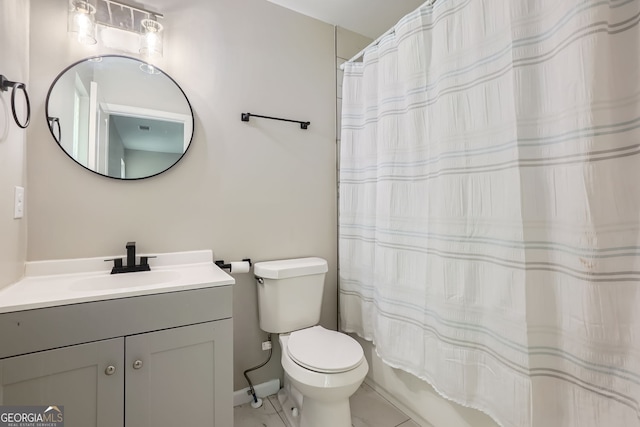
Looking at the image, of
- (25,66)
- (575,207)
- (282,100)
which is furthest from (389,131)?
(25,66)

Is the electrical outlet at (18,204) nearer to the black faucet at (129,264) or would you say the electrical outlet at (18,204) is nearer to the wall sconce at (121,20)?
the black faucet at (129,264)

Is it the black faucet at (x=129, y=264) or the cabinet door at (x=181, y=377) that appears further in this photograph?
the black faucet at (x=129, y=264)

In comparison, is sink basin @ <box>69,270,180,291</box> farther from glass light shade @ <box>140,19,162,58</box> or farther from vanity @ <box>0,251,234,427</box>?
glass light shade @ <box>140,19,162,58</box>

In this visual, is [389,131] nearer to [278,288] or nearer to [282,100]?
[282,100]

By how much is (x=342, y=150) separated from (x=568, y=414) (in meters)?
1.58

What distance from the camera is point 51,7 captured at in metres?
1.27

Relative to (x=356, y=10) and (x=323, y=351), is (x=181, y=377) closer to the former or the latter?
(x=323, y=351)

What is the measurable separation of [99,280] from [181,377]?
0.59m

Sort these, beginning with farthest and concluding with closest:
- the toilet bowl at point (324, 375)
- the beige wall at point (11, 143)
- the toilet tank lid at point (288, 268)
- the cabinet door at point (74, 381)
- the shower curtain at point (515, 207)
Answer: the toilet tank lid at point (288, 268)
the toilet bowl at point (324, 375)
the beige wall at point (11, 143)
the cabinet door at point (74, 381)
the shower curtain at point (515, 207)

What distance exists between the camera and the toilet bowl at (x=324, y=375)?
1.21m

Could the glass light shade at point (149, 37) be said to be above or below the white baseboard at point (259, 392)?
above

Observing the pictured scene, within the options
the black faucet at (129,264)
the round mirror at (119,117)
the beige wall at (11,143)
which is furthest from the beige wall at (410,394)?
the beige wall at (11,143)

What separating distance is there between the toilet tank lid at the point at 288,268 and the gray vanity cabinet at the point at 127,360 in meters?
0.39

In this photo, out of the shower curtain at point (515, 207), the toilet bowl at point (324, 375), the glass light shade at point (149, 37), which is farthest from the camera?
the glass light shade at point (149, 37)
